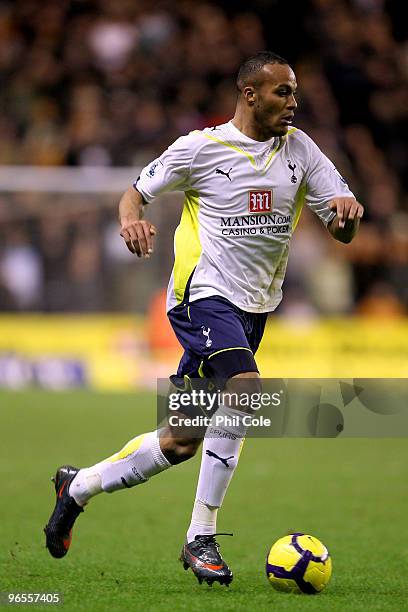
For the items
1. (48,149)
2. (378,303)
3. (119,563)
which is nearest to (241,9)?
(48,149)

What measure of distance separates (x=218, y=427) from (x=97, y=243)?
10963 mm

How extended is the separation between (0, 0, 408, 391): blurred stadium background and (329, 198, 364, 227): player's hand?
1008 centimetres

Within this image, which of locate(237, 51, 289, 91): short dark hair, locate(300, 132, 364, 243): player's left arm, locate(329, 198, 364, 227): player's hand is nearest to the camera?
locate(329, 198, 364, 227): player's hand

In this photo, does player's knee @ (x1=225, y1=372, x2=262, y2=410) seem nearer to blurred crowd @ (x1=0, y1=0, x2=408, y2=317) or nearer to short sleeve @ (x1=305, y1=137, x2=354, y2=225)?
short sleeve @ (x1=305, y1=137, x2=354, y2=225)

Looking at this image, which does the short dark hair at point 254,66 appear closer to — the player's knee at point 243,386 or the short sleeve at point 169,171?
the short sleeve at point 169,171

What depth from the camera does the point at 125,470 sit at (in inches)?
Answer: 228

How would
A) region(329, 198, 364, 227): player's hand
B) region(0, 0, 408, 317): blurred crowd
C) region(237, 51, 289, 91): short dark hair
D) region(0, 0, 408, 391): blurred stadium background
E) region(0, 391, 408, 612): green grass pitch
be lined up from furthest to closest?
region(0, 0, 408, 317): blurred crowd
region(0, 0, 408, 391): blurred stadium background
region(237, 51, 289, 91): short dark hair
region(329, 198, 364, 227): player's hand
region(0, 391, 408, 612): green grass pitch

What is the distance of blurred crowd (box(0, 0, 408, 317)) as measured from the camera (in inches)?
643

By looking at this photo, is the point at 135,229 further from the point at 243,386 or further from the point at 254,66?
the point at 254,66

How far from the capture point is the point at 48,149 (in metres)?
17.2

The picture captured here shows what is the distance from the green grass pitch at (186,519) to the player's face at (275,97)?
2.16 metres

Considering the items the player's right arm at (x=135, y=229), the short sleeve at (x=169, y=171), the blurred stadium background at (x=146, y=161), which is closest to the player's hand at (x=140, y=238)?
the player's right arm at (x=135, y=229)

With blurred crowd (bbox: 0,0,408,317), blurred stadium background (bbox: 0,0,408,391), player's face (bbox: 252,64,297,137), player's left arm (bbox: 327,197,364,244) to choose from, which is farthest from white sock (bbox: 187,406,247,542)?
blurred crowd (bbox: 0,0,408,317)

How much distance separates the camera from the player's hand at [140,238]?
5352 millimetres
